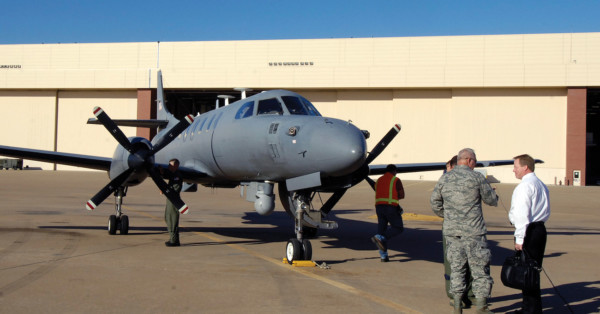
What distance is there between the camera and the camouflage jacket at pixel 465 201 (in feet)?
22.6

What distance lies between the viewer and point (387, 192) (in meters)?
11.4

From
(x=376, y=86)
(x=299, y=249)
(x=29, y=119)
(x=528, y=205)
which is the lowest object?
(x=299, y=249)

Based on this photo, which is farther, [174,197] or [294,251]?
[174,197]

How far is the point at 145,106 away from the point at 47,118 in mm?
11521

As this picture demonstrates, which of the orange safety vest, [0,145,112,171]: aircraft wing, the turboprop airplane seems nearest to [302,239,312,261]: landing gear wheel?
the turboprop airplane

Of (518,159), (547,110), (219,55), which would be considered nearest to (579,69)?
(547,110)

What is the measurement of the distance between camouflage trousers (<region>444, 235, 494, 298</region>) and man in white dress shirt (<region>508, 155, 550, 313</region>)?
1.38 ft

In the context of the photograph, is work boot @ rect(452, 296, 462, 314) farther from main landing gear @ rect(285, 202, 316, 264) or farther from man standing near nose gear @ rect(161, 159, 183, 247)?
man standing near nose gear @ rect(161, 159, 183, 247)

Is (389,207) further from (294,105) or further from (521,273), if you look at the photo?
(521,273)

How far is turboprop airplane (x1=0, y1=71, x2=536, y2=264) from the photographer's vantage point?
10.3 meters

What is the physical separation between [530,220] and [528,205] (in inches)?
7.8

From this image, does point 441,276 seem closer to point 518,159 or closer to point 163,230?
point 518,159

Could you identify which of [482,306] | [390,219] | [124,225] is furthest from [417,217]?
[482,306]

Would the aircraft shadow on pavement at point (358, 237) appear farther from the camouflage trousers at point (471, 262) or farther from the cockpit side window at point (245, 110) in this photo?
the camouflage trousers at point (471, 262)
